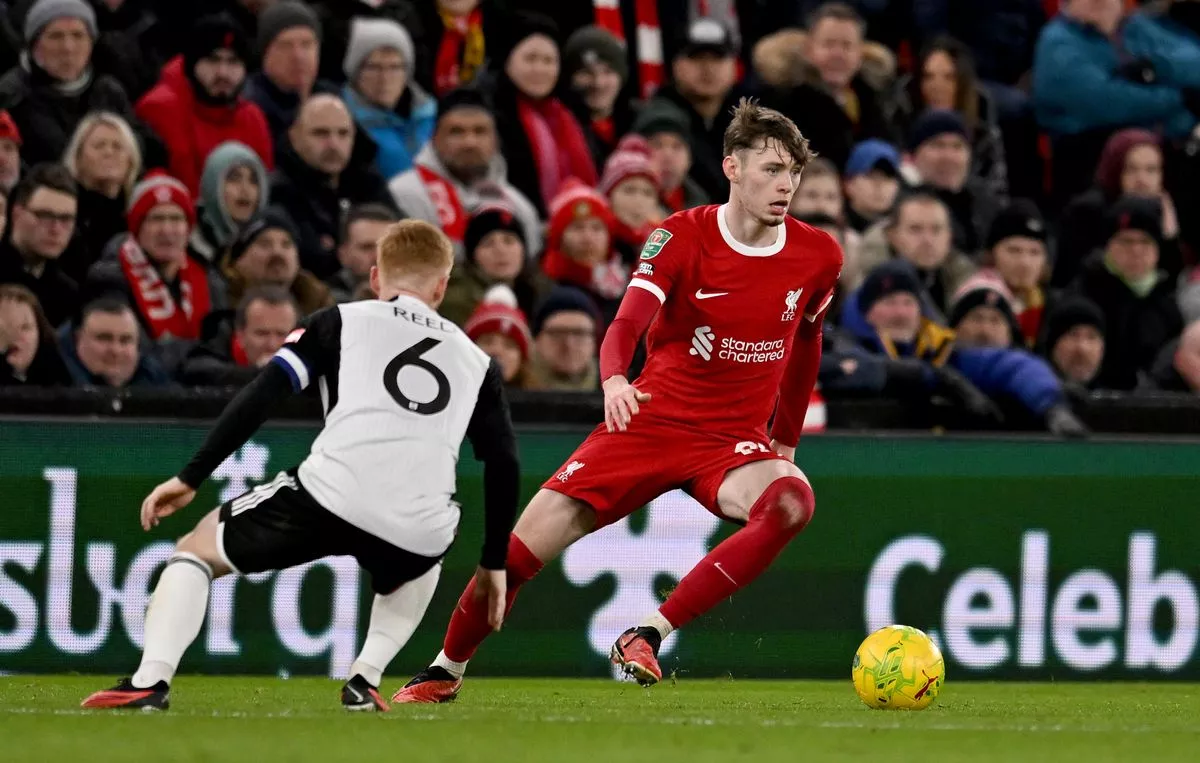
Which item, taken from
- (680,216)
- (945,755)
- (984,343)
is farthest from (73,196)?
(945,755)

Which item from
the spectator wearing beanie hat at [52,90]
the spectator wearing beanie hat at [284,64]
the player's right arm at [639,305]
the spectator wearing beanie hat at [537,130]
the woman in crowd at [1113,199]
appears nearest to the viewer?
the player's right arm at [639,305]

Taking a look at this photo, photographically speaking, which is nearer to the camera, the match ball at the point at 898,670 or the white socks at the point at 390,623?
the white socks at the point at 390,623

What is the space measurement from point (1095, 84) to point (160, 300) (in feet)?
22.9

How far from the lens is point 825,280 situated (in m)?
8.29

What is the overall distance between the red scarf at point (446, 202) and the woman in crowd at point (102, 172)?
5.98 ft

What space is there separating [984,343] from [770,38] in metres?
3.16

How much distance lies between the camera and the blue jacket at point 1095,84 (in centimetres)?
1466

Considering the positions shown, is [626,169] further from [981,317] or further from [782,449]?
[782,449]

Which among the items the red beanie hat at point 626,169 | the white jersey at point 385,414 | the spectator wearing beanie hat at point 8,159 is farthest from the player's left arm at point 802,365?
the spectator wearing beanie hat at point 8,159

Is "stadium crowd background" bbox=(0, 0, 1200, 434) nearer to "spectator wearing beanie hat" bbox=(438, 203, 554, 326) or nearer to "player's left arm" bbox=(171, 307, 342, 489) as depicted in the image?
"spectator wearing beanie hat" bbox=(438, 203, 554, 326)

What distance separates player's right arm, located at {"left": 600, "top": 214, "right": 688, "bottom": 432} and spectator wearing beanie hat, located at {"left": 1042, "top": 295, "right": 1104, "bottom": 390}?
4.96m

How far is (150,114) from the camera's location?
12.0 meters

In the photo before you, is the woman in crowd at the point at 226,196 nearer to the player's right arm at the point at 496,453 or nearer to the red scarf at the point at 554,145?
the red scarf at the point at 554,145

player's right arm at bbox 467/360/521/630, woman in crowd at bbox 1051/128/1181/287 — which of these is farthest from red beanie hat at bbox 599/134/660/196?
player's right arm at bbox 467/360/521/630
